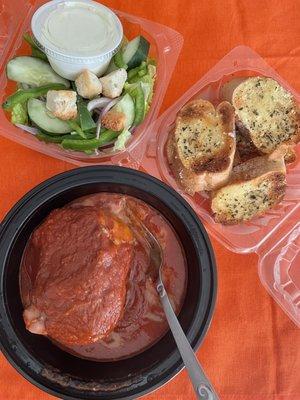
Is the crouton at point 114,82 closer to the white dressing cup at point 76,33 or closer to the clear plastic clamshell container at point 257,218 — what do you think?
the white dressing cup at point 76,33

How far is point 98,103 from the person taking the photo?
1.58 meters

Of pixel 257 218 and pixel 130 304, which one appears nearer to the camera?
pixel 130 304

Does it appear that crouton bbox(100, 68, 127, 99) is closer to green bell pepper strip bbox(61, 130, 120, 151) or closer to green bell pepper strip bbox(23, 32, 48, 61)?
green bell pepper strip bbox(61, 130, 120, 151)

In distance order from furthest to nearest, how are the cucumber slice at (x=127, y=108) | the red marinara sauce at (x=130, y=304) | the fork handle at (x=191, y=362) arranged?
the cucumber slice at (x=127, y=108) < the red marinara sauce at (x=130, y=304) < the fork handle at (x=191, y=362)

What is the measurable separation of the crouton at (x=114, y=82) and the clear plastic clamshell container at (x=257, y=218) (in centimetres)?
16

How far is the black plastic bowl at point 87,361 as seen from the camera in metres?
1.37

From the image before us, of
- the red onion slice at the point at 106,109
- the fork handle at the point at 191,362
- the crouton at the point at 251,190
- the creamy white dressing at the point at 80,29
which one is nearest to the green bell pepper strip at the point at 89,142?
the red onion slice at the point at 106,109

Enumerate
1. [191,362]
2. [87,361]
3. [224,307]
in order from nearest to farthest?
[191,362] < [87,361] < [224,307]

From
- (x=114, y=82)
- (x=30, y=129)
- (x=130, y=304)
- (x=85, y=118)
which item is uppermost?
(x=114, y=82)

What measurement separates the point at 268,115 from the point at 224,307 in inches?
22.8

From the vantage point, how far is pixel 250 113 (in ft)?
5.34

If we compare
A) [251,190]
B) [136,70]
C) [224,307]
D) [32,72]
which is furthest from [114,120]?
[224,307]

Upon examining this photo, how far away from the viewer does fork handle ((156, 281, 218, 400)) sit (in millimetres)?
1293

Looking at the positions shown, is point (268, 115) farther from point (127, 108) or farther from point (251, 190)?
point (127, 108)
